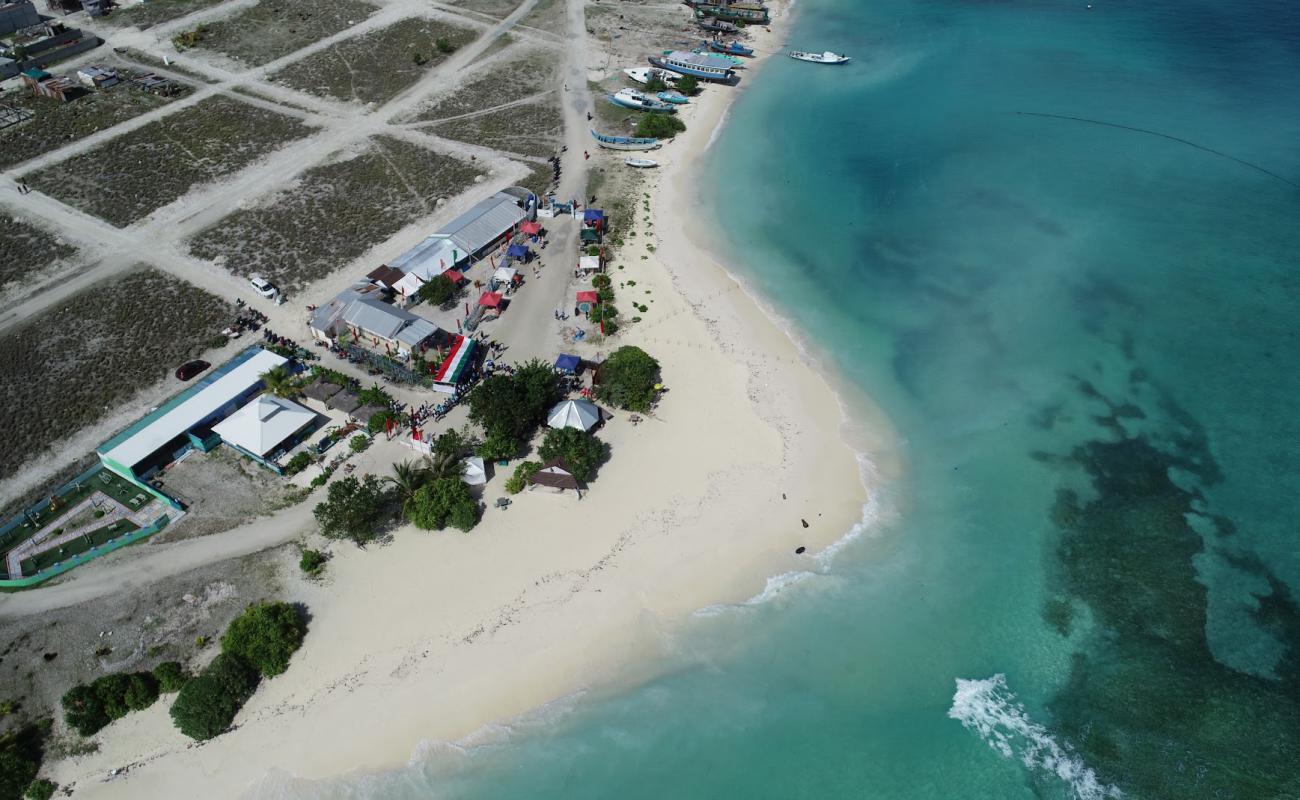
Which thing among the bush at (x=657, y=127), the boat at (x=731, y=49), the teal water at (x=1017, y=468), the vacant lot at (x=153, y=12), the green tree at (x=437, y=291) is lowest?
the teal water at (x=1017, y=468)

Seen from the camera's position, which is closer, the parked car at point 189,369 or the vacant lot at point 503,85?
the parked car at point 189,369

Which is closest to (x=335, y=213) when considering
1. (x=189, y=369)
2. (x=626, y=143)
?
(x=189, y=369)

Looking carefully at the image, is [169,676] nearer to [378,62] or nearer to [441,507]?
[441,507]

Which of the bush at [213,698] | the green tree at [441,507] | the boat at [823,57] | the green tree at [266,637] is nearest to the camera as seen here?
the bush at [213,698]

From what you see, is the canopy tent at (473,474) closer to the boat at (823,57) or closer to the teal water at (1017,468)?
the teal water at (1017,468)

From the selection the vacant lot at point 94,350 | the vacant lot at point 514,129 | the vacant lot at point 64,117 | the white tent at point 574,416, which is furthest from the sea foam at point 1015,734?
the vacant lot at point 64,117

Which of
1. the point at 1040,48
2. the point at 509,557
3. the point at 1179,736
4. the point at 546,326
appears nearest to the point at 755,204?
the point at 546,326
